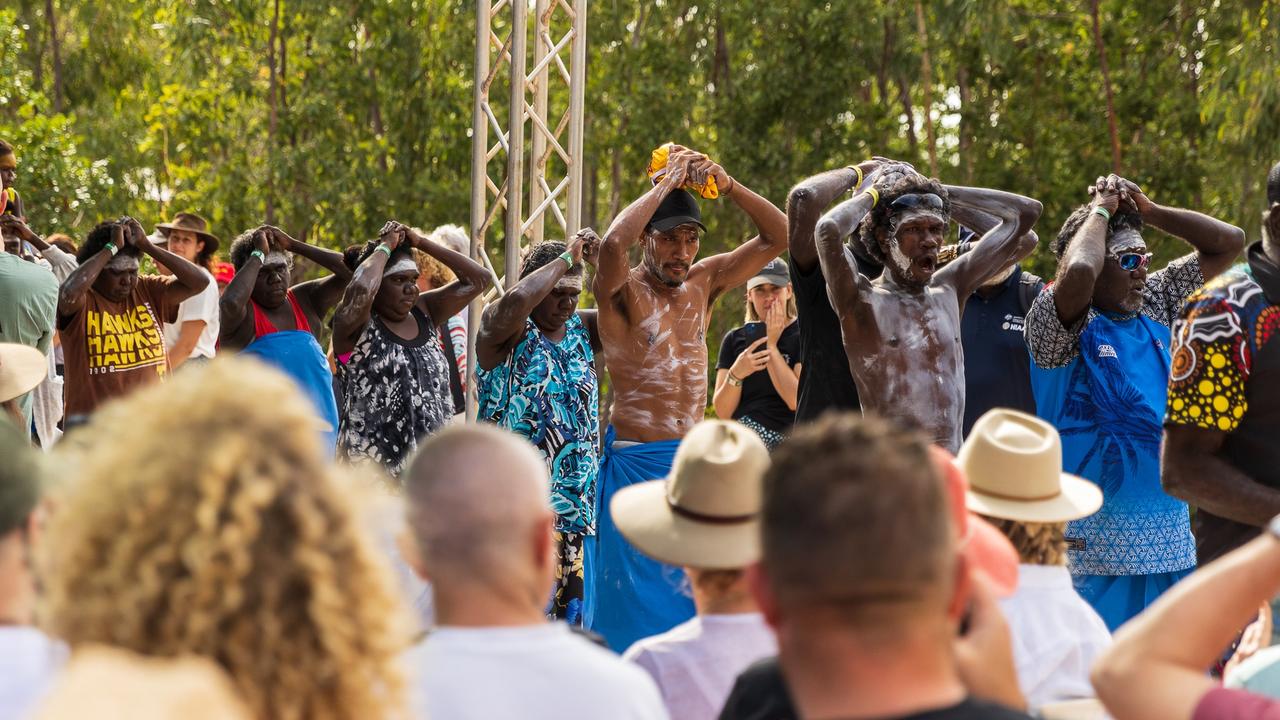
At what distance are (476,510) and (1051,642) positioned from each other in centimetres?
127

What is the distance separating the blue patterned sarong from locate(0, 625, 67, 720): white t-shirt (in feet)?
13.1

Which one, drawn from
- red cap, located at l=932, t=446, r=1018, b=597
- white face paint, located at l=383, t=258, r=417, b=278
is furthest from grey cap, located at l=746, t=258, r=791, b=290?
red cap, located at l=932, t=446, r=1018, b=597

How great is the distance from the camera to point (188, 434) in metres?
1.49

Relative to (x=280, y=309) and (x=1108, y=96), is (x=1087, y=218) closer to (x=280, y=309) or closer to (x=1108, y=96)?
(x=280, y=309)

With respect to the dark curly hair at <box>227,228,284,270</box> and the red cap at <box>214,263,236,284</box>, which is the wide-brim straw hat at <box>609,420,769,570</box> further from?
the red cap at <box>214,263,236,284</box>

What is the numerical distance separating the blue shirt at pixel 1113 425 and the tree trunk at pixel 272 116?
14.2m

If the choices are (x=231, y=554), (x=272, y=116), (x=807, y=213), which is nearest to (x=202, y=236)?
(x=807, y=213)

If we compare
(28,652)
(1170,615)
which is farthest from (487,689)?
(1170,615)

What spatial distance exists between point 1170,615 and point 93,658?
1.27 meters

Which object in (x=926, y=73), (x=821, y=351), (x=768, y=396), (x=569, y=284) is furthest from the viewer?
(x=926, y=73)

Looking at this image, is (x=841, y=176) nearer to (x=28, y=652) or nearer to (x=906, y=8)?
(x=28, y=652)

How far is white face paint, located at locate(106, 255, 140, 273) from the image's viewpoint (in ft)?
23.0

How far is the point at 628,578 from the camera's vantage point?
595cm

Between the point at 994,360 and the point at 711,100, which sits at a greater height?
the point at 711,100
